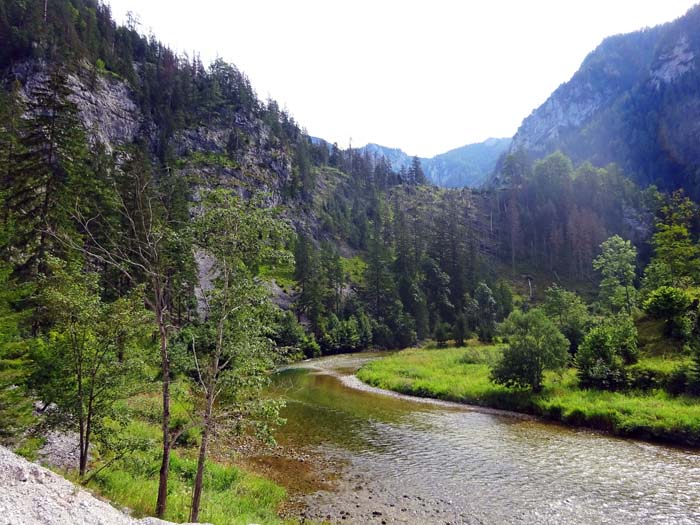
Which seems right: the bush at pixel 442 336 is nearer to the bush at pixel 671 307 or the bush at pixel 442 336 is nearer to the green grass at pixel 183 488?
the bush at pixel 671 307

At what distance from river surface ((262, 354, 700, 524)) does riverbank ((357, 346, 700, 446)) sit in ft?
4.14

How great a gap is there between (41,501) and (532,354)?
100ft

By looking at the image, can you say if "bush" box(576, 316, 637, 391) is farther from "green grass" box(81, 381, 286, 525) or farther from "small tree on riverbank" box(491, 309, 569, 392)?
"green grass" box(81, 381, 286, 525)

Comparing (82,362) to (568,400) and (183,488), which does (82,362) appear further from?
(568,400)

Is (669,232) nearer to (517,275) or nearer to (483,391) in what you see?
(483,391)

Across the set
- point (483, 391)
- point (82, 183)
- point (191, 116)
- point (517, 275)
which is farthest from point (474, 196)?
point (82, 183)

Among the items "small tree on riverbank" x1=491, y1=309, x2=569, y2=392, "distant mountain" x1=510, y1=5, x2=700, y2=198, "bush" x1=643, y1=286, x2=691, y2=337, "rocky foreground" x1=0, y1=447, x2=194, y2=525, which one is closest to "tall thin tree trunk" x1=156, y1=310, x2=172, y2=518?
"rocky foreground" x1=0, y1=447, x2=194, y2=525

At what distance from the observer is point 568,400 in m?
27.0

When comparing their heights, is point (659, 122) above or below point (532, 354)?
above

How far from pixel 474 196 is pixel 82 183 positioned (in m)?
153

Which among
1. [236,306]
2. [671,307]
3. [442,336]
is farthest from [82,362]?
[442,336]

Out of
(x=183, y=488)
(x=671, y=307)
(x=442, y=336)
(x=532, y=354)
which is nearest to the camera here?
(x=183, y=488)

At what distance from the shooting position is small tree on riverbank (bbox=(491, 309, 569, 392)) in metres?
29.8

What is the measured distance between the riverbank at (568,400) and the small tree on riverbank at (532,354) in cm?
106
